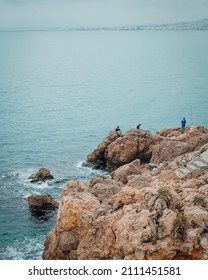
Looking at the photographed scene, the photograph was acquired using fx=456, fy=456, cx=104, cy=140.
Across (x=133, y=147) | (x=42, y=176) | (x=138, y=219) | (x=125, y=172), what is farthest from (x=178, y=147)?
(x=138, y=219)

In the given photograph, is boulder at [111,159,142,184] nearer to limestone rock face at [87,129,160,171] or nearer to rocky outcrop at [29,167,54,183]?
limestone rock face at [87,129,160,171]

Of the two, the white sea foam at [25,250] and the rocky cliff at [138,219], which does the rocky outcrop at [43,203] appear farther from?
the rocky cliff at [138,219]

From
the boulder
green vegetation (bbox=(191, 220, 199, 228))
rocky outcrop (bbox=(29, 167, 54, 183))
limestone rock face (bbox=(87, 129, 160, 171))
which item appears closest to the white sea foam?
the boulder

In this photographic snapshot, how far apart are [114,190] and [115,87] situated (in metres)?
73.8

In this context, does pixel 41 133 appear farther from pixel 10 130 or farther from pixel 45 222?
pixel 45 222

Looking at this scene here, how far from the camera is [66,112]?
240 ft

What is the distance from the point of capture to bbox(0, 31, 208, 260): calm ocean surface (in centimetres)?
3481

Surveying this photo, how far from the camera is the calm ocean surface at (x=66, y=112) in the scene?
3481 centimetres

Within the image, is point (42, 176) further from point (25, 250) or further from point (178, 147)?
point (25, 250)

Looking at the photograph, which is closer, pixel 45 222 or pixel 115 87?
pixel 45 222

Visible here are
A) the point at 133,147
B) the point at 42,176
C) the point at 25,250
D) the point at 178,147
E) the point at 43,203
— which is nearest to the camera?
the point at 25,250

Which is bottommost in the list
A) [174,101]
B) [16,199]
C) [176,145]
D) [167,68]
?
[16,199]
